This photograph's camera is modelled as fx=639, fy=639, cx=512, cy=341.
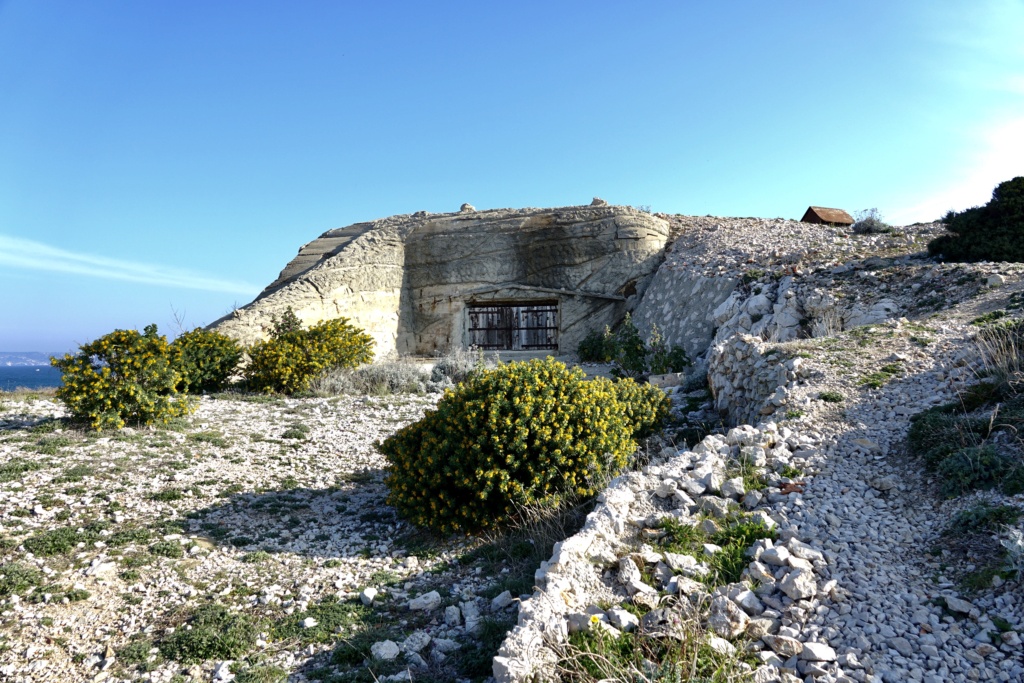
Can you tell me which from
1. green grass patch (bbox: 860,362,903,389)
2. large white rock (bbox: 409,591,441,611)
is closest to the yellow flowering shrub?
large white rock (bbox: 409,591,441,611)

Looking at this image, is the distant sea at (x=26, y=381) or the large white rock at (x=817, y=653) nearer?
the large white rock at (x=817, y=653)

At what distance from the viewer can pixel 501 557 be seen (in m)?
5.41

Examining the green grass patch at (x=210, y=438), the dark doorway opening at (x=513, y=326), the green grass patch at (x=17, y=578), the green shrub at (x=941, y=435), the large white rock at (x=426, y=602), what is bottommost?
the large white rock at (x=426, y=602)

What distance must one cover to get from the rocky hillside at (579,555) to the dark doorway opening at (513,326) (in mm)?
10842

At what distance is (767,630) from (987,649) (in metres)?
0.98

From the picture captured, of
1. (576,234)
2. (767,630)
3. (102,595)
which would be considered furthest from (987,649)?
(576,234)

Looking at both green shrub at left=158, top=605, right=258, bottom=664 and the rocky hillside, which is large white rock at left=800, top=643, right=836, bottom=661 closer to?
the rocky hillside

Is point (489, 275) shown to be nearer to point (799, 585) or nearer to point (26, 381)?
point (799, 585)

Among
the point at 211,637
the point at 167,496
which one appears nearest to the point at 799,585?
the point at 211,637

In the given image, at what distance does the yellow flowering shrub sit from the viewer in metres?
8.55

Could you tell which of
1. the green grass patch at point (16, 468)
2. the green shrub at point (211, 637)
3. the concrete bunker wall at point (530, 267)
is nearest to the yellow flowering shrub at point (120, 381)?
the green grass patch at point (16, 468)

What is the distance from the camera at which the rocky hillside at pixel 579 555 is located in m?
3.32

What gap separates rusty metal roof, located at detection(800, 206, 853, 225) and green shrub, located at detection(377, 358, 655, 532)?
1740cm

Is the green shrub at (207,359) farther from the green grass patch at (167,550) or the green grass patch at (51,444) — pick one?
the green grass patch at (167,550)
